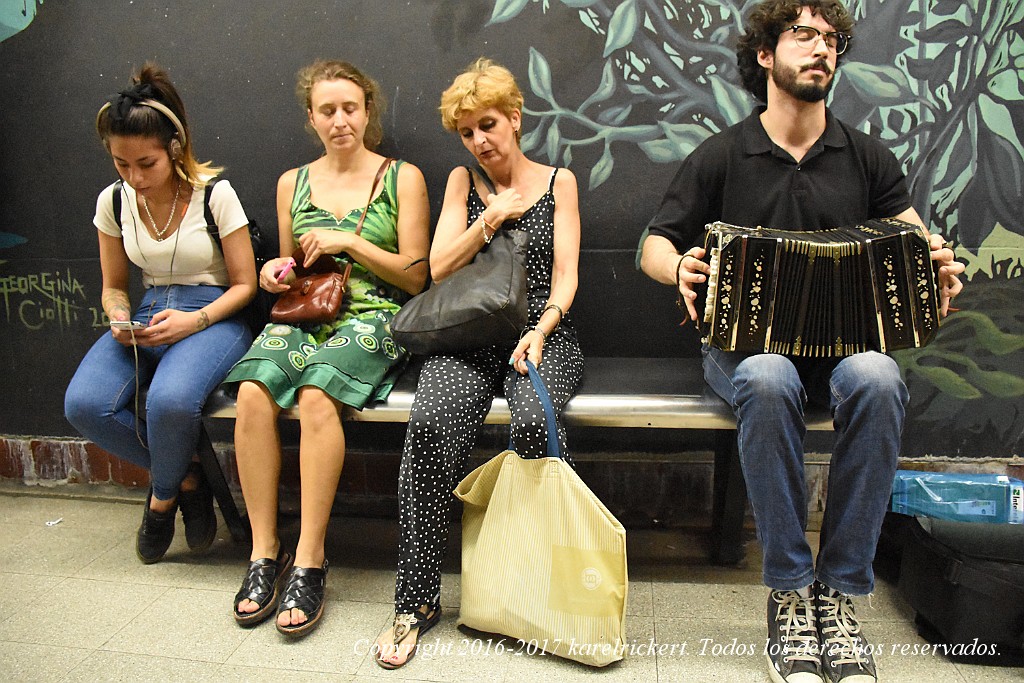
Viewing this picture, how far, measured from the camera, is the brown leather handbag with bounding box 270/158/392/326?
7.83ft

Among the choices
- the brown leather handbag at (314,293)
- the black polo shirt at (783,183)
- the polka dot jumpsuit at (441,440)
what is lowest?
the polka dot jumpsuit at (441,440)

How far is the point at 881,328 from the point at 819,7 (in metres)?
0.95

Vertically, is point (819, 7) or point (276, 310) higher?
point (819, 7)

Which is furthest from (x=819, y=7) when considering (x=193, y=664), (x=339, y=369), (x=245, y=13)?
(x=193, y=664)

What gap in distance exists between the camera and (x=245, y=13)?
2.76 m

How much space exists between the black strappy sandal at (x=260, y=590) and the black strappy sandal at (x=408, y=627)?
39 cm

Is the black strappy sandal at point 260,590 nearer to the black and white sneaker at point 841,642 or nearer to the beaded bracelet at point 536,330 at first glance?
the beaded bracelet at point 536,330

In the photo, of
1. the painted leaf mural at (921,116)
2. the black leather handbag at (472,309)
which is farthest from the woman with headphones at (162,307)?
the painted leaf mural at (921,116)

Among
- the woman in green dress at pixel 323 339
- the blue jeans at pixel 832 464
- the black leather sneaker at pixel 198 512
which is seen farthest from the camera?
the black leather sneaker at pixel 198 512

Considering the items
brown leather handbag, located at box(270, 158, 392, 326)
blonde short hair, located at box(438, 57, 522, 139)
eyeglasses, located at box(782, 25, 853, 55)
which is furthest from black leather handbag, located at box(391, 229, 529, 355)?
eyeglasses, located at box(782, 25, 853, 55)

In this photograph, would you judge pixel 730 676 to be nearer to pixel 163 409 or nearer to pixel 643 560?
pixel 643 560

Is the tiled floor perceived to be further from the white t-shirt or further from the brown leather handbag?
the white t-shirt

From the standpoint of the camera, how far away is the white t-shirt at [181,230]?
251cm

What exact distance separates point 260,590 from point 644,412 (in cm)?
123
